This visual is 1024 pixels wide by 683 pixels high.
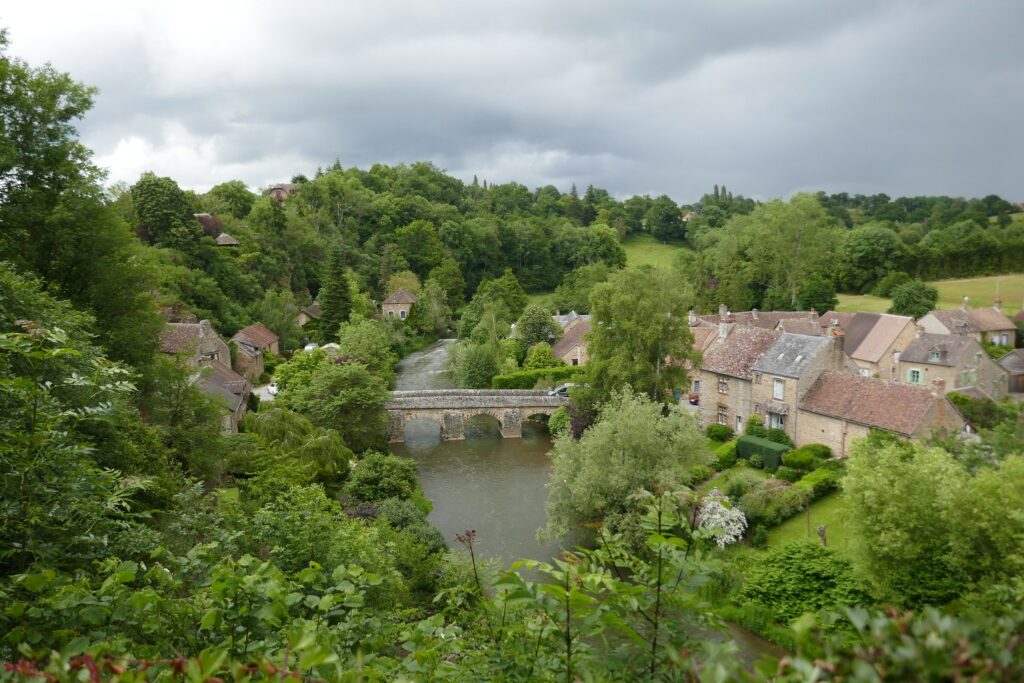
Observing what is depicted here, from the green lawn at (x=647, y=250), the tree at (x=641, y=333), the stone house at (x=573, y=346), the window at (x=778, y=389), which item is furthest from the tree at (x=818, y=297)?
the tree at (x=641, y=333)

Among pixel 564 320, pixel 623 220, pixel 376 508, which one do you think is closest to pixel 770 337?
pixel 376 508

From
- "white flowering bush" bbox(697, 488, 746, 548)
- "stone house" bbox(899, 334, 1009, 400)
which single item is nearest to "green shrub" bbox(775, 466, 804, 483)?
"white flowering bush" bbox(697, 488, 746, 548)

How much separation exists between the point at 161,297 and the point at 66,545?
134 feet

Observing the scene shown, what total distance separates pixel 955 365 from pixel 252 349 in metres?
46.4

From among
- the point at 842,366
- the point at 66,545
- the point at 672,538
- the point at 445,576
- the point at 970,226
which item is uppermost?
the point at 970,226

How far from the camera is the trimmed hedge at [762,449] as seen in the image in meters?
28.2

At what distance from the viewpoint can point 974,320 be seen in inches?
1962

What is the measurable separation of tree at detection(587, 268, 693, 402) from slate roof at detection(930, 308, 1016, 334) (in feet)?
95.8

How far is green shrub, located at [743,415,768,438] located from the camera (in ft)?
102

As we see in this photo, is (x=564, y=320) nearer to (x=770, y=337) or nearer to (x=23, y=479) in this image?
(x=770, y=337)

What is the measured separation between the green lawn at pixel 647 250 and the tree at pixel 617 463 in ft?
253

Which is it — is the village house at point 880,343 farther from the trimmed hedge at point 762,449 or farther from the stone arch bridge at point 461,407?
the stone arch bridge at point 461,407

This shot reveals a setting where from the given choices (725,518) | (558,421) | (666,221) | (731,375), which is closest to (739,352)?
(731,375)

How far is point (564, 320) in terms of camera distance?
2399 inches
